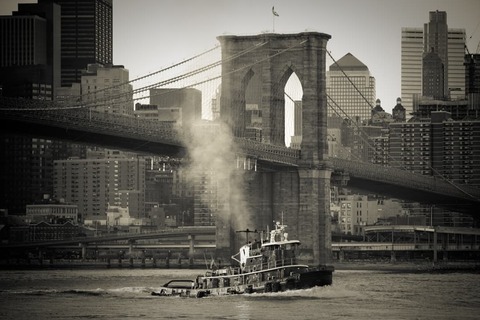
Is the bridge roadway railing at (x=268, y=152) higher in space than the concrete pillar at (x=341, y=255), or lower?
higher

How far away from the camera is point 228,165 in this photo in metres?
143

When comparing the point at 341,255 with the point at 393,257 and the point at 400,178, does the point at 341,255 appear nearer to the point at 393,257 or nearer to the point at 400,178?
the point at 393,257

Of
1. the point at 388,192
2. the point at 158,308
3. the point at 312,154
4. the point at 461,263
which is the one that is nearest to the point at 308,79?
the point at 312,154

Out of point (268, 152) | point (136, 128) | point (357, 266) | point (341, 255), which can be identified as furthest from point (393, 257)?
point (136, 128)

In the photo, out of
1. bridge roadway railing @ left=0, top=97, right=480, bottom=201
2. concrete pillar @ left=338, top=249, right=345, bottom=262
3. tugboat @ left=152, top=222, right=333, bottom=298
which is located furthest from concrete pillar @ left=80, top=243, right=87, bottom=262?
tugboat @ left=152, top=222, right=333, bottom=298

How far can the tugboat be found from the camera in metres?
110

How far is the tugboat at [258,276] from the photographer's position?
4326 inches

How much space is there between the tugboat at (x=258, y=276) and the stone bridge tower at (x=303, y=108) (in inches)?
1288

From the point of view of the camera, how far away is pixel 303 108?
5832 inches

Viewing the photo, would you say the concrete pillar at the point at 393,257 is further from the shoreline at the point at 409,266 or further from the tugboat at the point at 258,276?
the tugboat at the point at 258,276

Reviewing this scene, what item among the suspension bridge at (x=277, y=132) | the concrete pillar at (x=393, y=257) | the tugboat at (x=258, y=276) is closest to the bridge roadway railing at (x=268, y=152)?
the suspension bridge at (x=277, y=132)

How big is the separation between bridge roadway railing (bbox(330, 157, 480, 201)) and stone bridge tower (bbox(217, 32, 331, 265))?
14.9 feet

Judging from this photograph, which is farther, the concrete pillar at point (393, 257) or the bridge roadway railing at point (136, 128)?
the concrete pillar at point (393, 257)

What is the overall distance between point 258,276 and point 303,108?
39657 millimetres
